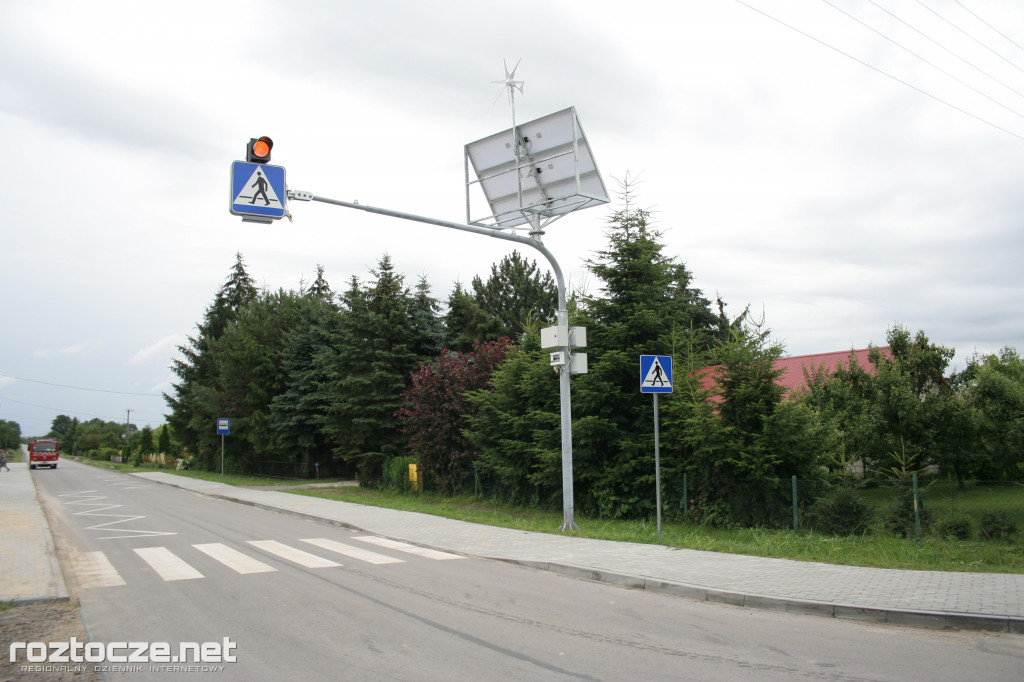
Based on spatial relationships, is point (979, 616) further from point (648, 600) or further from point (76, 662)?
point (76, 662)

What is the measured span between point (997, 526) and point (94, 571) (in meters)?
13.9

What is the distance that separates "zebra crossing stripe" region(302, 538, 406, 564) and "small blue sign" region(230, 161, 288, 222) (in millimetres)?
5637

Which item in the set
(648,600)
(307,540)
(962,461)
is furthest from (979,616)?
(962,461)

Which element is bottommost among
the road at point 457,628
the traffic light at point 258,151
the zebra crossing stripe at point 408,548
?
the zebra crossing stripe at point 408,548

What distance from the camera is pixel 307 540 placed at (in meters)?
13.5

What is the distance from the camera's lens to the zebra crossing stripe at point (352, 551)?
11.0 meters

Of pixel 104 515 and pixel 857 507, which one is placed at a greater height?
pixel 857 507

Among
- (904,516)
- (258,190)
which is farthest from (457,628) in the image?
(904,516)

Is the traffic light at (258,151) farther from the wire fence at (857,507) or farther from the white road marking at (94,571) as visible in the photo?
the wire fence at (857,507)

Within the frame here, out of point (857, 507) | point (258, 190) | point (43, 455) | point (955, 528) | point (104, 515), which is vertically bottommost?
point (43, 455)

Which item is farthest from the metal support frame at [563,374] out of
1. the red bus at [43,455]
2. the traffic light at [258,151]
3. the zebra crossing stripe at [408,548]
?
the red bus at [43,455]

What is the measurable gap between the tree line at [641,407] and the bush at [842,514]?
97 cm

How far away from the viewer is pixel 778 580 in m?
8.54

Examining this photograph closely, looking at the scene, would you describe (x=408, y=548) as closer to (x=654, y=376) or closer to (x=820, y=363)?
(x=654, y=376)
